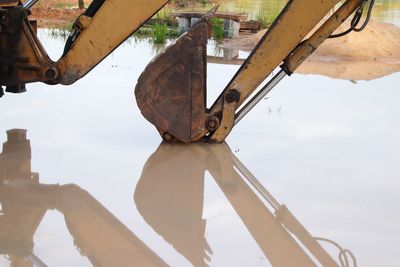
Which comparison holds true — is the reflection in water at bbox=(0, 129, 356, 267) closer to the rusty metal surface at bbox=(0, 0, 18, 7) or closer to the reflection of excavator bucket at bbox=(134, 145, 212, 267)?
the reflection of excavator bucket at bbox=(134, 145, 212, 267)

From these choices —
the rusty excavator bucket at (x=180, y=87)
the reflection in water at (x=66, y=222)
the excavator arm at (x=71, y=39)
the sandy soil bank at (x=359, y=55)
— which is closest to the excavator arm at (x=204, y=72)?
the rusty excavator bucket at (x=180, y=87)

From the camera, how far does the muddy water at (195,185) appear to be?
15.5 feet

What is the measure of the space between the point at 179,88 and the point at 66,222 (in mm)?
1812

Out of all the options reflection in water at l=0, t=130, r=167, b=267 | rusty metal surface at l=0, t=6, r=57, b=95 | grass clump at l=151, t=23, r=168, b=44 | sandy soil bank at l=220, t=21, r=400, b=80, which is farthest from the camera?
grass clump at l=151, t=23, r=168, b=44

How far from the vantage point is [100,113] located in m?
7.77

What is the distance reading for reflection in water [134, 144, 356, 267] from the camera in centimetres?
473

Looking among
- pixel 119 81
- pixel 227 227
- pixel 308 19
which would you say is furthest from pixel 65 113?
pixel 227 227

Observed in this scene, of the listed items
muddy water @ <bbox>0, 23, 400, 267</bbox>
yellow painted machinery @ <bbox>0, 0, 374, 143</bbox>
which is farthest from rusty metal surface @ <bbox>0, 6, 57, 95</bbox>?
muddy water @ <bbox>0, 23, 400, 267</bbox>

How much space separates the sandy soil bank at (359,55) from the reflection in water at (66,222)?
5.28 metres

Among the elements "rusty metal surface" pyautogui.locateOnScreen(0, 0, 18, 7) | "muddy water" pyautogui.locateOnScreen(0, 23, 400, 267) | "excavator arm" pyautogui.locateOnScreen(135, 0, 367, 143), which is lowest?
"muddy water" pyautogui.locateOnScreen(0, 23, 400, 267)

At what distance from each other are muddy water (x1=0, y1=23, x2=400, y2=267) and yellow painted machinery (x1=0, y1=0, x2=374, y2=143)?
326 mm

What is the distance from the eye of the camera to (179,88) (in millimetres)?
6559

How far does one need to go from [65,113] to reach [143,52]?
468cm

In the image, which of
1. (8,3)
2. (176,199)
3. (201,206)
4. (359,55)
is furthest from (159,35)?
(201,206)
